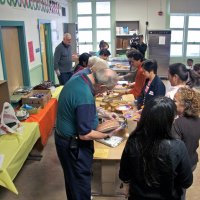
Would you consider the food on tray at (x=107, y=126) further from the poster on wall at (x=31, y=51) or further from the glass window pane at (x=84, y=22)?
the glass window pane at (x=84, y=22)

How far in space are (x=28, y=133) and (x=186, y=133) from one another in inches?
69.9

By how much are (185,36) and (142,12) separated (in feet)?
5.70

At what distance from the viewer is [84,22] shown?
877 cm

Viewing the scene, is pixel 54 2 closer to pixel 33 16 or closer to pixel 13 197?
pixel 33 16

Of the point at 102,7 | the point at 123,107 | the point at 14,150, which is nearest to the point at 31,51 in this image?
the point at 123,107

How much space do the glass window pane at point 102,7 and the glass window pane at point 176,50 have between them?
8.61 feet

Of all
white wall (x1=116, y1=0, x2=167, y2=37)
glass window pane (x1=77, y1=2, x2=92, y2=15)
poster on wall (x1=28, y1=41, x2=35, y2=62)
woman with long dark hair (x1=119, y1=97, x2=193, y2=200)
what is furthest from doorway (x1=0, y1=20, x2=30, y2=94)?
white wall (x1=116, y1=0, x2=167, y2=37)

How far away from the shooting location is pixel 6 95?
119 inches

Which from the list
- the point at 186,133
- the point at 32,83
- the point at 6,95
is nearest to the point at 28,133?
the point at 6,95

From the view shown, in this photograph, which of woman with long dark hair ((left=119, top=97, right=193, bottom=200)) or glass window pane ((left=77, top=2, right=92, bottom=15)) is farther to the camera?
glass window pane ((left=77, top=2, right=92, bottom=15))

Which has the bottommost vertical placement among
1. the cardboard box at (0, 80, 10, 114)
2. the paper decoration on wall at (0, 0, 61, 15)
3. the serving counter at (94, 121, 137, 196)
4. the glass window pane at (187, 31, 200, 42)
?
the serving counter at (94, 121, 137, 196)

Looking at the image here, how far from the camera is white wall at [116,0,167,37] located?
27.3ft

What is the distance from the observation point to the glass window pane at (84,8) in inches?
336

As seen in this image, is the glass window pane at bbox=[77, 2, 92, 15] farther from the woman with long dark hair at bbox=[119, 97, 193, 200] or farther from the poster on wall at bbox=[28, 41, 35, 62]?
the woman with long dark hair at bbox=[119, 97, 193, 200]
